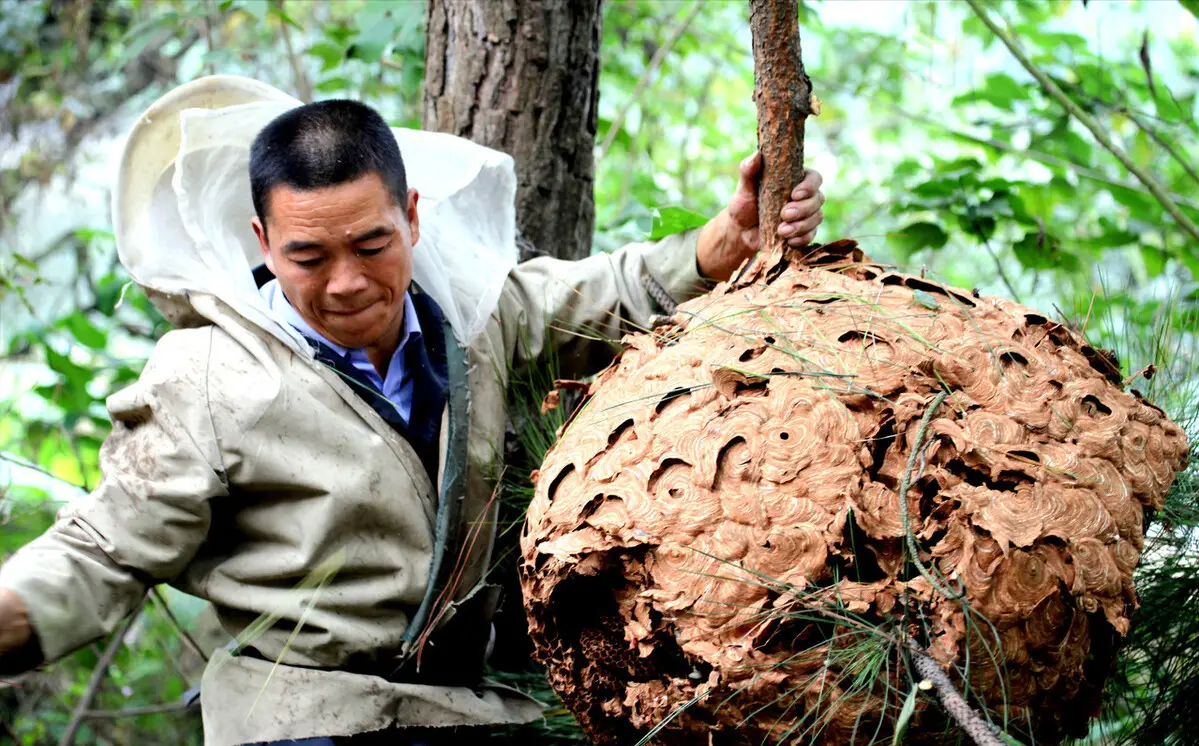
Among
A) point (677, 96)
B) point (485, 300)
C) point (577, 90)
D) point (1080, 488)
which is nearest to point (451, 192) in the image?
point (485, 300)

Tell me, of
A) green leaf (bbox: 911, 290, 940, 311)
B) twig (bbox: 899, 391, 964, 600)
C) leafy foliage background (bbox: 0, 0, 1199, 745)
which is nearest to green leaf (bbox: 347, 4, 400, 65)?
leafy foliage background (bbox: 0, 0, 1199, 745)

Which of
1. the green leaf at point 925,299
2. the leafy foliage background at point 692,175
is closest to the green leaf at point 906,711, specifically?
the green leaf at point 925,299

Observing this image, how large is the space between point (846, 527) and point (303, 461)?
0.88m

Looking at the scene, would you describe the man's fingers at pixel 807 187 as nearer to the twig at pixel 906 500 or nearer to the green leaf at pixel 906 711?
the twig at pixel 906 500

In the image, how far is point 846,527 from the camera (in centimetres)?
118

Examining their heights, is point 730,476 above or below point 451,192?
below

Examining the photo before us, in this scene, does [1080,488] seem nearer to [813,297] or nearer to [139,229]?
[813,297]

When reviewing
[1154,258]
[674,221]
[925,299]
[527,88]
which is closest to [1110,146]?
[1154,258]

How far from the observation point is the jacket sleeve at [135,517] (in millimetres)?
1544

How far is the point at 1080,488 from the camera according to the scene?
117cm

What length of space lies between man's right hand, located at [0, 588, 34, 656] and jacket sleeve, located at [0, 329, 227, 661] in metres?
0.02

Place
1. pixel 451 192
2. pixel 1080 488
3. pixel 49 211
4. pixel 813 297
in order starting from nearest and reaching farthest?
1. pixel 1080 488
2. pixel 813 297
3. pixel 451 192
4. pixel 49 211

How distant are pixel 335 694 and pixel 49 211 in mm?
4164

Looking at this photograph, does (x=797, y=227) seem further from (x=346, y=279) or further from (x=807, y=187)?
(x=346, y=279)
